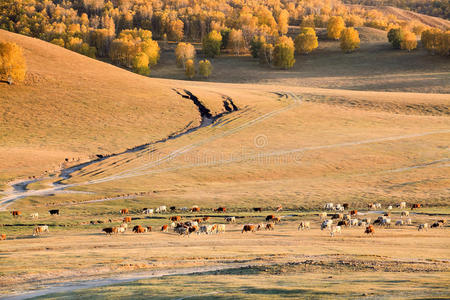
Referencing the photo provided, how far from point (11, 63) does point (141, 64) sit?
58814 mm

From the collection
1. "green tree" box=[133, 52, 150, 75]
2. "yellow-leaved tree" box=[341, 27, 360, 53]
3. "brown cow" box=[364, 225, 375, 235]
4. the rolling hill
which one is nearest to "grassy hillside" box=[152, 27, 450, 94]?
"yellow-leaved tree" box=[341, 27, 360, 53]

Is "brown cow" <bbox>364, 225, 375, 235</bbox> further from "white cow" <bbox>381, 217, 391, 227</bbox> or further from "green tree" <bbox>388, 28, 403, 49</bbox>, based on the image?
"green tree" <bbox>388, 28, 403, 49</bbox>

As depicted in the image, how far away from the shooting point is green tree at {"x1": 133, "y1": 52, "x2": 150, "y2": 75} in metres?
147

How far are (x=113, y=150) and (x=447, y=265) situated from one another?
49.5 meters

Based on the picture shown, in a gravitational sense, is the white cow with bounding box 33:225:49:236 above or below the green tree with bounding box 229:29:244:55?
below

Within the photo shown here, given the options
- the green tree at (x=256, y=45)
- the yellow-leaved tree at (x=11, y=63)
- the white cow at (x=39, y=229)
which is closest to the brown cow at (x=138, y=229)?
the white cow at (x=39, y=229)

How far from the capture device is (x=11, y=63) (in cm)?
9031

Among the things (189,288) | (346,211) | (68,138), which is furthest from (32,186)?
(189,288)

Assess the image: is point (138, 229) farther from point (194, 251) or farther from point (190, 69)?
point (190, 69)

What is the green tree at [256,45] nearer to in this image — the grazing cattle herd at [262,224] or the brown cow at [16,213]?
the grazing cattle herd at [262,224]

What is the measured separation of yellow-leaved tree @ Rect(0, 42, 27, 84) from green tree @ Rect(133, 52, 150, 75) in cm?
5642

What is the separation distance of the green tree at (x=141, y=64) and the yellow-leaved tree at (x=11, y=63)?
185 ft

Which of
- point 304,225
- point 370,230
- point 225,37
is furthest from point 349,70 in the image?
point 370,230

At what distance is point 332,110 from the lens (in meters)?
89.1
